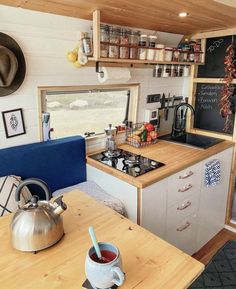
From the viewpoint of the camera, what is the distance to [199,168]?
219 centimetres

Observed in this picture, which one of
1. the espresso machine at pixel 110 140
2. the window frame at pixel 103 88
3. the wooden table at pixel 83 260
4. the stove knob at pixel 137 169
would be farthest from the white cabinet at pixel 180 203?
the window frame at pixel 103 88

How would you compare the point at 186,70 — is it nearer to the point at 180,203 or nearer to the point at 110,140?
the point at 110,140

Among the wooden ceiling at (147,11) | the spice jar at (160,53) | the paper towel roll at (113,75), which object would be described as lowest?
the paper towel roll at (113,75)

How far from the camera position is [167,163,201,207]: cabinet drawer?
1947 mm

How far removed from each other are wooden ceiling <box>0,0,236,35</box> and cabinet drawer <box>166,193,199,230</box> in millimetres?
1425

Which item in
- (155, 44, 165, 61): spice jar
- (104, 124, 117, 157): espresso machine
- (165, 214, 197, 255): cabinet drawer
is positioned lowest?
(165, 214, 197, 255): cabinet drawer

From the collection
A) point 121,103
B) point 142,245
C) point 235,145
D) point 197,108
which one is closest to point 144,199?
point 142,245

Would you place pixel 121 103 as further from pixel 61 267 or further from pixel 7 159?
pixel 61 267

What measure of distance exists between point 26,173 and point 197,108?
1.98m

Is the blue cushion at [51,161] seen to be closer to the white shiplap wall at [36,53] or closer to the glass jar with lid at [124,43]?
the white shiplap wall at [36,53]

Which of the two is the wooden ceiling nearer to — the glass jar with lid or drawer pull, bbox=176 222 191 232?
the glass jar with lid

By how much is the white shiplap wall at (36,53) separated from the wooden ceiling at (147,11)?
0.07m

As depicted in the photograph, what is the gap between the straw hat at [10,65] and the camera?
5.30 ft

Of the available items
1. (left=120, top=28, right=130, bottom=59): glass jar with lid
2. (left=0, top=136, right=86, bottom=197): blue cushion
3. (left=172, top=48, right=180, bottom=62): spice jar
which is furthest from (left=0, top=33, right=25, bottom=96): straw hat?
(left=172, top=48, right=180, bottom=62): spice jar
